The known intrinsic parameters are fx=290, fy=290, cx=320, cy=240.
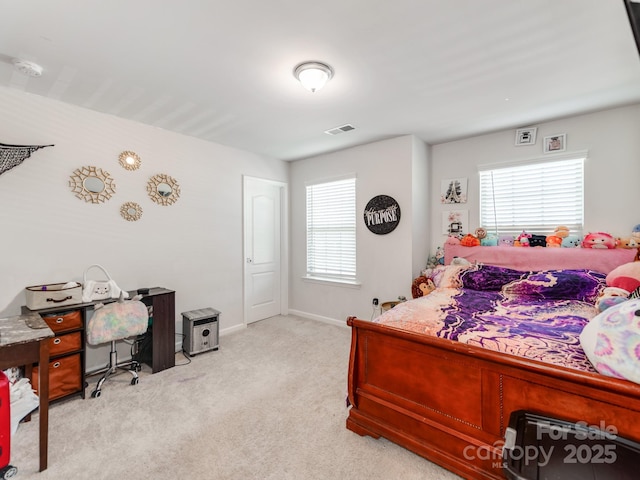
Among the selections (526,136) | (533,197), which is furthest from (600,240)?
(526,136)

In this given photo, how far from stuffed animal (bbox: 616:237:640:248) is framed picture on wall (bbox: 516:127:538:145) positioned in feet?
4.24

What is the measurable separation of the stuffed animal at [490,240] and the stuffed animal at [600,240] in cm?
80

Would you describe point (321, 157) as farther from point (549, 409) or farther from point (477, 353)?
point (549, 409)

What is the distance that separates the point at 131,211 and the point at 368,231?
288 cm

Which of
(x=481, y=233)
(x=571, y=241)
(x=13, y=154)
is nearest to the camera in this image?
(x=13, y=154)

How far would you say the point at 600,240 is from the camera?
2.78 m

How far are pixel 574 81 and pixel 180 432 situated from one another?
402cm

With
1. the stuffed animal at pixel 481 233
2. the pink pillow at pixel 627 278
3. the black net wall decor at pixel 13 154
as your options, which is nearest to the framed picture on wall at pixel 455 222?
the stuffed animal at pixel 481 233

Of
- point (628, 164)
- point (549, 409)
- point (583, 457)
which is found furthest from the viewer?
point (628, 164)

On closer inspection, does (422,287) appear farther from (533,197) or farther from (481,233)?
(533,197)

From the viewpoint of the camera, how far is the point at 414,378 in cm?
179

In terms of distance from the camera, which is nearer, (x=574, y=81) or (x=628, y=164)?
(x=574, y=81)

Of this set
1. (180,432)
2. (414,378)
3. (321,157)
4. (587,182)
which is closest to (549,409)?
(414,378)

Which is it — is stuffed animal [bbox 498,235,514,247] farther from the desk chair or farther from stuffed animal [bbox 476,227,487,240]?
the desk chair
